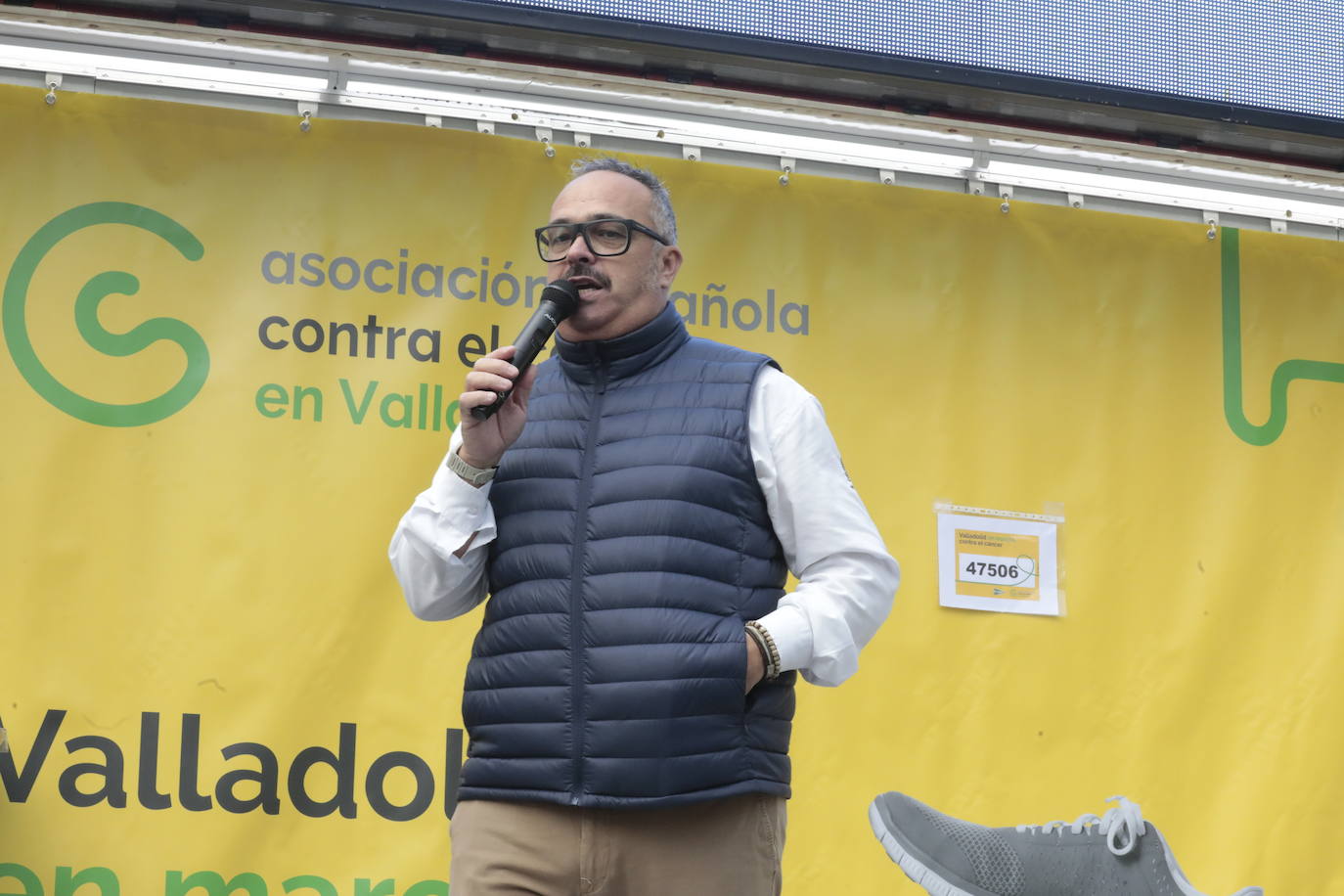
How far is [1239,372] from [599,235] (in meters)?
2.50

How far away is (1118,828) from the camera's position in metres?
2.60

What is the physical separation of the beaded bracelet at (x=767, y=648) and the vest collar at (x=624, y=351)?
0.45m

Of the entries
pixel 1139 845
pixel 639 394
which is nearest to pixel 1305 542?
pixel 1139 845

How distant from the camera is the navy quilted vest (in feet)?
6.47

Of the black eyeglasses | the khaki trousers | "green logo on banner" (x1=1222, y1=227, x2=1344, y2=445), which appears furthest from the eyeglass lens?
"green logo on banner" (x1=1222, y1=227, x2=1344, y2=445)

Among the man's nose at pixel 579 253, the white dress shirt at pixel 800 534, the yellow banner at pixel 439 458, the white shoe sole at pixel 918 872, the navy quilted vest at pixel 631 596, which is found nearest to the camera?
the navy quilted vest at pixel 631 596

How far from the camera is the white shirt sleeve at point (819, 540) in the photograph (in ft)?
6.75

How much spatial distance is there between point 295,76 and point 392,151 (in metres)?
0.31

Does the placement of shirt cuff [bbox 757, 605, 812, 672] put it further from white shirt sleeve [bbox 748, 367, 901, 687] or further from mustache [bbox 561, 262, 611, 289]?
mustache [bbox 561, 262, 611, 289]

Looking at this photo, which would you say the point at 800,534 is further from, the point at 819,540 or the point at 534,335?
the point at 534,335

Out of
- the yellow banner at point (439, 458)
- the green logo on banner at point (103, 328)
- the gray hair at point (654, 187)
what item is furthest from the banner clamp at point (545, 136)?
the gray hair at point (654, 187)

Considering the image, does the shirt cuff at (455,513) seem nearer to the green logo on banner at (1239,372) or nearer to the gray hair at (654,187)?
the gray hair at (654,187)

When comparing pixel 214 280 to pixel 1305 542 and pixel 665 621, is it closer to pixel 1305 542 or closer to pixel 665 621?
pixel 665 621

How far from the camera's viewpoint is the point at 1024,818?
3748mm
